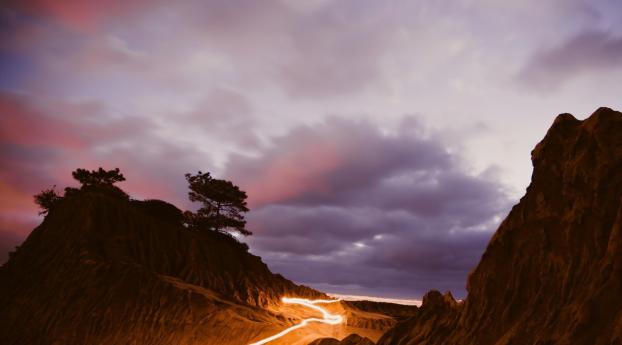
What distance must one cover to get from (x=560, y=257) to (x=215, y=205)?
45667 millimetres

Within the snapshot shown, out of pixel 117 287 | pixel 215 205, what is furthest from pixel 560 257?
pixel 215 205

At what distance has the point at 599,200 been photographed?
302 inches

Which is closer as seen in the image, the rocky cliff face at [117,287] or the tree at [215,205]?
the rocky cliff face at [117,287]

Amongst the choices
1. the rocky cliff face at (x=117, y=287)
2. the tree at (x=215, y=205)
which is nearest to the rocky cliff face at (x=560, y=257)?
the rocky cliff face at (x=117, y=287)

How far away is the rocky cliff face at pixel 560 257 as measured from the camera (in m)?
6.77

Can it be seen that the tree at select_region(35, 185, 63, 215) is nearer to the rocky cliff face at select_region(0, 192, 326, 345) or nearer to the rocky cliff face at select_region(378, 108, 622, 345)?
the rocky cliff face at select_region(0, 192, 326, 345)

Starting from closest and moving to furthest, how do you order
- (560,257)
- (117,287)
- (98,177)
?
(560,257) → (117,287) → (98,177)

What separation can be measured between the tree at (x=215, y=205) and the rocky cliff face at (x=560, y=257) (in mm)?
41148

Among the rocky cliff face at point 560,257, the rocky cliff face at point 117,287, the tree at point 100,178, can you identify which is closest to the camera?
the rocky cliff face at point 560,257

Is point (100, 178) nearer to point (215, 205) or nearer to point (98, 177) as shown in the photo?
point (98, 177)

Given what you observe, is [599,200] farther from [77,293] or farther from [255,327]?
[77,293]

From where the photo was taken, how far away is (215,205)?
5062cm

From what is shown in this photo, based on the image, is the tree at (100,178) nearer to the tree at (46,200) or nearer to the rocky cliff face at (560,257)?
the tree at (46,200)

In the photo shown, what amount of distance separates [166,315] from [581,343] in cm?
2435
